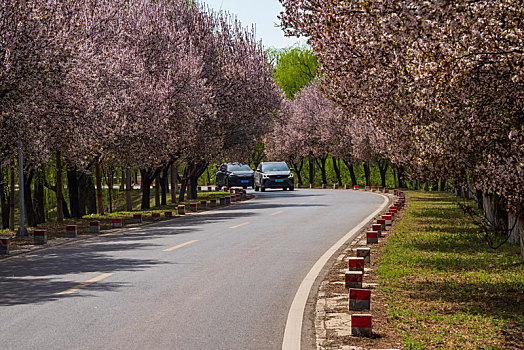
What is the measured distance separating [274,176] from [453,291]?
121ft

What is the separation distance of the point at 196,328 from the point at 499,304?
4111 millimetres

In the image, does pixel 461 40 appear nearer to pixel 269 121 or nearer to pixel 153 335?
pixel 153 335

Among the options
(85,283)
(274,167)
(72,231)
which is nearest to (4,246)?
(72,231)

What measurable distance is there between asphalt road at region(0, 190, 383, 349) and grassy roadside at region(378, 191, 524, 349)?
1487mm

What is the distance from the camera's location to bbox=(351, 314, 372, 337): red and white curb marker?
713cm

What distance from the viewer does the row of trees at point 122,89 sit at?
16594 millimetres

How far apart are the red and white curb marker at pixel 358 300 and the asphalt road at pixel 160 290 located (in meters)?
0.90

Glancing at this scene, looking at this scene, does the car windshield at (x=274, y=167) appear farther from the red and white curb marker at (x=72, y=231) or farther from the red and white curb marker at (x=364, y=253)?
the red and white curb marker at (x=364, y=253)

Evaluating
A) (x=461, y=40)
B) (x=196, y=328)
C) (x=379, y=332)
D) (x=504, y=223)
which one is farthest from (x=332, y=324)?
(x=504, y=223)

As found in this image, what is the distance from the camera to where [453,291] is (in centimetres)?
985

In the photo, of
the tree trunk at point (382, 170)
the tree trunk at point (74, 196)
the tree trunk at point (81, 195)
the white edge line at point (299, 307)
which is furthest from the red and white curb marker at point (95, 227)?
the tree trunk at point (382, 170)

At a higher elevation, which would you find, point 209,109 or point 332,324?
point 209,109

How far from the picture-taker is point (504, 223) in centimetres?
1728

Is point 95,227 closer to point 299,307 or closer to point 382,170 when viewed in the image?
point 299,307
